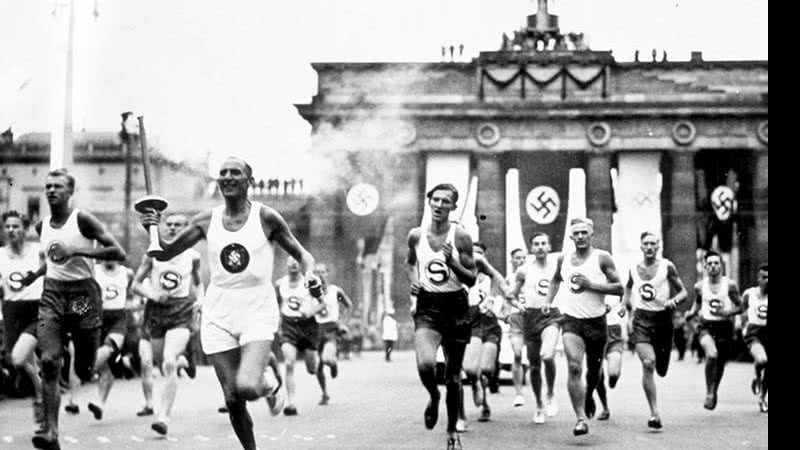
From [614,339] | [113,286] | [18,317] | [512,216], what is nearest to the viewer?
[18,317]

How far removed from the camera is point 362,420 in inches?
552

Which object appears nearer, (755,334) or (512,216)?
(755,334)

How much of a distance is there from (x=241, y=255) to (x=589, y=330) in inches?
185

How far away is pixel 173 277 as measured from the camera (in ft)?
43.7

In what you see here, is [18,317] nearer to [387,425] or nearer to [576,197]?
[387,425]

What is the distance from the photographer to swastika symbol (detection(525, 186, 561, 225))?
40.4 metres

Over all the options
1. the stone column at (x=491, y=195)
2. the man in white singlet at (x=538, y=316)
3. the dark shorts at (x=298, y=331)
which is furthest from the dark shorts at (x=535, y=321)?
the stone column at (x=491, y=195)

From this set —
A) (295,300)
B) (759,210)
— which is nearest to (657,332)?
(295,300)

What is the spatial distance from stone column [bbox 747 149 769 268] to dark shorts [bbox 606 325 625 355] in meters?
22.5

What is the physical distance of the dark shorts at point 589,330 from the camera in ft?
40.2

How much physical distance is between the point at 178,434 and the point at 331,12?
5.97 metres

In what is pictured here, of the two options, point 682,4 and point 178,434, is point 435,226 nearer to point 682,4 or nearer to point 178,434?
point 178,434
